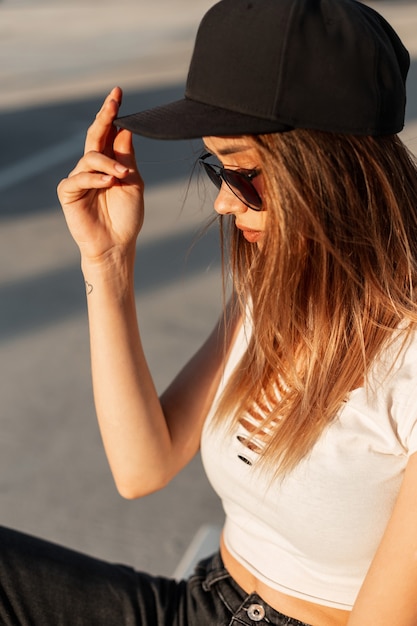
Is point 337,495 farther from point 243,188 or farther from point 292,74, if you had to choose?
point 292,74

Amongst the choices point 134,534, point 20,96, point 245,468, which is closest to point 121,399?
point 245,468

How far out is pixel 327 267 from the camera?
140 cm

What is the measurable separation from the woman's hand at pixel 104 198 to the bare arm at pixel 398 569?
2.13ft

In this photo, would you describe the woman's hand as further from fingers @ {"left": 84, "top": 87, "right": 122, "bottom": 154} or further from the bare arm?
the bare arm

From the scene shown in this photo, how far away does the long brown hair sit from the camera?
4.35 feet

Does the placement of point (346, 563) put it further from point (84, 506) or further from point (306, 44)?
point (84, 506)

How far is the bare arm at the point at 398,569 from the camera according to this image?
4.10 ft

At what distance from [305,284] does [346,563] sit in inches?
16.4

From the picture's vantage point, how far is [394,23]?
12312 millimetres

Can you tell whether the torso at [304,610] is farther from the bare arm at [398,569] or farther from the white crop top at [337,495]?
the bare arm at [398,569]

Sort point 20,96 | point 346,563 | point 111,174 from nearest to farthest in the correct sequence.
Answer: point 346,563, point 111,174, point 20,96

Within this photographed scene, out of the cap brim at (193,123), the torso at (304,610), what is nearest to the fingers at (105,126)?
the cap brim at (193,123)

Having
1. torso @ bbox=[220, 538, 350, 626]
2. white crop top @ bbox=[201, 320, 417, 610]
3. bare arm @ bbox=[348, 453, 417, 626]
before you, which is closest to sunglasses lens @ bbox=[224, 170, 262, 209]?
white crop top @ bbox=[201, 320, 417, 610]

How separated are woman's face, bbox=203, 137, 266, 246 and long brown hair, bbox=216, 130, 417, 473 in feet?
0.08
